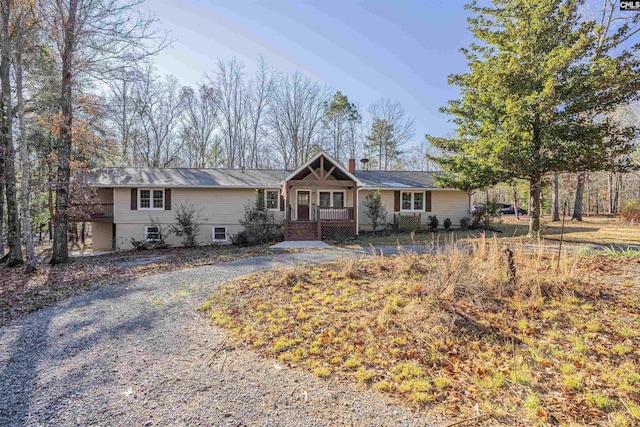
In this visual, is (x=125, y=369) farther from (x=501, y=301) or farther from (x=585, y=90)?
(x=585, y=90)

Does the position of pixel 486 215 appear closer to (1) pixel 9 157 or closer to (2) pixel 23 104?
(2) pixel 23 104

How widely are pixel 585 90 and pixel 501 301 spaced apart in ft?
31.7

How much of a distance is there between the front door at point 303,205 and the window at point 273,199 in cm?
Result: 125

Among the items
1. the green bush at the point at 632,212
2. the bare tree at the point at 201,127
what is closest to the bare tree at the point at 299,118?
the bare tree at the point at 201,127

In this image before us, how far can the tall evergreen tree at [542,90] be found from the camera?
396 inches

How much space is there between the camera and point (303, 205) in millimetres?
17297

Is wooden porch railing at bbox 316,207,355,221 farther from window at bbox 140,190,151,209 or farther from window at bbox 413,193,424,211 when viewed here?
window at bbox 140,190,151,209

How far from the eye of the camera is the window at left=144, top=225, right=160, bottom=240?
1584 centimetres

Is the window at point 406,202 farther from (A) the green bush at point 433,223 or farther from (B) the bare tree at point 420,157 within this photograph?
(B) the bare tree at point 420,157

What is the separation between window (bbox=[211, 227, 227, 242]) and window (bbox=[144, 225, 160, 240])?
2.74m

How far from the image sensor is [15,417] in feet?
9.27

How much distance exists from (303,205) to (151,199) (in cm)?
820

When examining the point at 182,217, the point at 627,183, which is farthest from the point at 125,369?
the point at 627,183

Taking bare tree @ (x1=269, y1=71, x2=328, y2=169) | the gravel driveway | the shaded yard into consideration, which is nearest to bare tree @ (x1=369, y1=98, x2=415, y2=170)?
bare tree @ (x1=269, y1=71, x2=328, y2=169)
